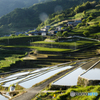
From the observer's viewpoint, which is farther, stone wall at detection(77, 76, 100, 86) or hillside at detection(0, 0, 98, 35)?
hillside at detection(0, 0, 98, 35)

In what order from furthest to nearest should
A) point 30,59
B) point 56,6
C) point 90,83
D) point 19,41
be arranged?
1. point 56,6
2. point 19,41
3. point 30,59
4. point 90,83

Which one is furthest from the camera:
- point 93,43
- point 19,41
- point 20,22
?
point 20,22

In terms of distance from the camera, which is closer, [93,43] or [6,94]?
[6,94]

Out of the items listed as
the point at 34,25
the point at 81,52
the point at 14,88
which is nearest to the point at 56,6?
the point at 34,25

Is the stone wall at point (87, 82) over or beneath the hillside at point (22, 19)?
beneath

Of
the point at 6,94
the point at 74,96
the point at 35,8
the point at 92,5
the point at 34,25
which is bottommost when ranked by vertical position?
the point at 6,94

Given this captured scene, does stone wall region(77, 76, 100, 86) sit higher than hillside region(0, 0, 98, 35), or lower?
lower

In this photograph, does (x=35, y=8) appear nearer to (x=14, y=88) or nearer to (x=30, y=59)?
(x=30, y=59)

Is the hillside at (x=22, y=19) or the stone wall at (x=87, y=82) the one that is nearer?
the stone wall at (x=87, y=82)

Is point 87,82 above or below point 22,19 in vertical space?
below

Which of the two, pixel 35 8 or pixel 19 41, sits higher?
pixel 35 8

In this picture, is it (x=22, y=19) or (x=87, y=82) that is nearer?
(x=87, y=82)
